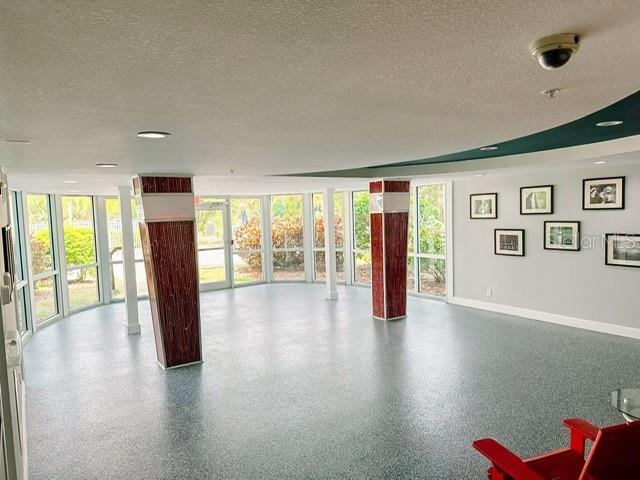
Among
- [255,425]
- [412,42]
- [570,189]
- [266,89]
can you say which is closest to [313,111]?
[266,89]

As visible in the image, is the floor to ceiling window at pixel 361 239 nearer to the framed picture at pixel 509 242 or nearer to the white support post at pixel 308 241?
the white support post at pixel 308 241

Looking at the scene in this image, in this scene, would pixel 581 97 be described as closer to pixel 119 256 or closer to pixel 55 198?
pixel 55 198

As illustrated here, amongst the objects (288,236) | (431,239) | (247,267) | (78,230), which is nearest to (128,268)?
(78,230)

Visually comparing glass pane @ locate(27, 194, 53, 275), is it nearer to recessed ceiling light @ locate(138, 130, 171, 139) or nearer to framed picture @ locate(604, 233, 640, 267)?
recessed ceiling light @ locate(138, 130, 171, 139)

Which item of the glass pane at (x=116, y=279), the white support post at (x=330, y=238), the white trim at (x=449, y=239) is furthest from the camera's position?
the glass pane at (x=116, y=279)

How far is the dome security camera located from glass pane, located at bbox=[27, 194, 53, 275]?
7.77 m

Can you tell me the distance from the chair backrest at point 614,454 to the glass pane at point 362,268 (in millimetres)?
8539

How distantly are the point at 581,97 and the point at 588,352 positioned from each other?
175 inches

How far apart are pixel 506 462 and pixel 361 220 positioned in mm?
8652

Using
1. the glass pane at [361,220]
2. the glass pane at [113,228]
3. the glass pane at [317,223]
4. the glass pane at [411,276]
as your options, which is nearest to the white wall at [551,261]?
the glass pane at [411,276]

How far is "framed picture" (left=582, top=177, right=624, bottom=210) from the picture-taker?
587 cm

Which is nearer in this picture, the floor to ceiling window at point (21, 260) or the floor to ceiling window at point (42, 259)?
the floor to ceiling window at point (21, 260)

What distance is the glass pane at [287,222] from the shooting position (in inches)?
454

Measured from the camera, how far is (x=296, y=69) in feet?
4.76
